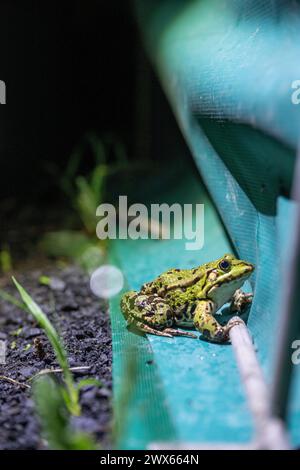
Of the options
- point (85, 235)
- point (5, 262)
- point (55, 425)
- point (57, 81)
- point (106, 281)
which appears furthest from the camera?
point (57, 81)

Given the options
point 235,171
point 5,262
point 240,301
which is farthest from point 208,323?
point 5,262

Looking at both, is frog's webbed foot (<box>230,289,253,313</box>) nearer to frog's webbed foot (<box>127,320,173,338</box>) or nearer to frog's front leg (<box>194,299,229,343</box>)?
frog's front leg (<box>194,299,229,343</box>)

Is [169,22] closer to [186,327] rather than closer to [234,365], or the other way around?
[186,327]

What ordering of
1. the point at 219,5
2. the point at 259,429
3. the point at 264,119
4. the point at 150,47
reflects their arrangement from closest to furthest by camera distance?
the point at 259,429 < the point at 264,119 < the point at 219,5 < the point at 150,47

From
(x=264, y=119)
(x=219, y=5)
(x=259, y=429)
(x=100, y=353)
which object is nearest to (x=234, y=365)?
(x=259, y=429)

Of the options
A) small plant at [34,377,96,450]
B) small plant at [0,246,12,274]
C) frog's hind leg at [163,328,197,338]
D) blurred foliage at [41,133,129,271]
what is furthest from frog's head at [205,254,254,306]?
small plant at [0,246,12,274]

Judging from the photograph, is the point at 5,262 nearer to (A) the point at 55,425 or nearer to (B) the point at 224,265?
(B) the point at 224,265
